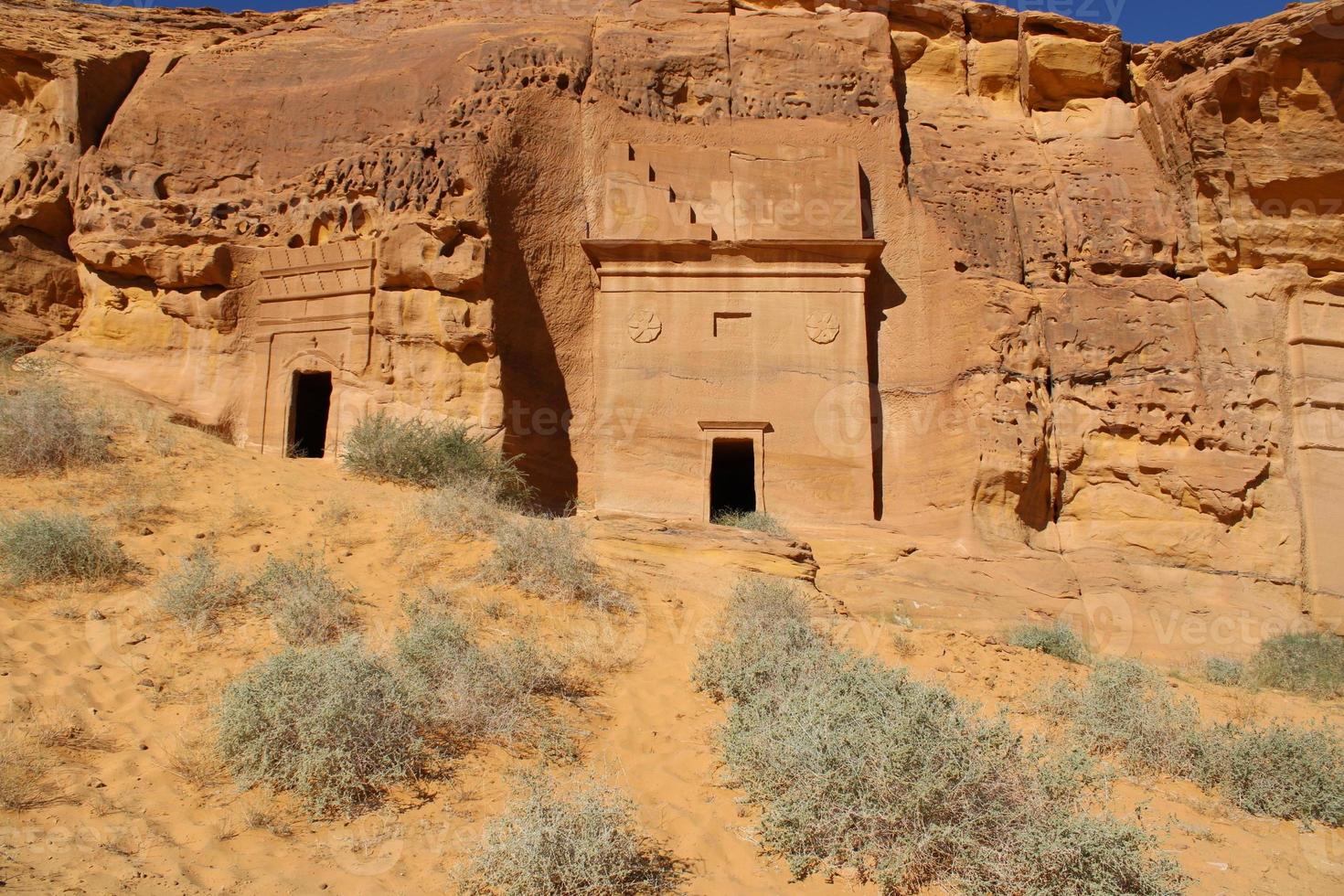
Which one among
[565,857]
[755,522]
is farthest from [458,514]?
[565,857]

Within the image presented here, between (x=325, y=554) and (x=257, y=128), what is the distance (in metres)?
10.3

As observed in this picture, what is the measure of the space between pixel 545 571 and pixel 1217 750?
5431mm

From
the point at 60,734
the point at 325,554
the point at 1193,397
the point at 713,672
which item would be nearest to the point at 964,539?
the point at 1193,397

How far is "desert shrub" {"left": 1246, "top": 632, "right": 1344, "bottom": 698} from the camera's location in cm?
1120

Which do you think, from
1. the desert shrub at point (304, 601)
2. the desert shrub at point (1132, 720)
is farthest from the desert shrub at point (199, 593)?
the desert shrub at point (1132, 720)

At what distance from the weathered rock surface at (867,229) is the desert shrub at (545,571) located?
4.86 meters

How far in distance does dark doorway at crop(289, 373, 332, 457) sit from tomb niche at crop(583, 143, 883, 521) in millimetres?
4509

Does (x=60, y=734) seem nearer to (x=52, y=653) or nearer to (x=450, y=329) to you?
(x=52, y=653)

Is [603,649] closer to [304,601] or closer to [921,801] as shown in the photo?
[304,601]

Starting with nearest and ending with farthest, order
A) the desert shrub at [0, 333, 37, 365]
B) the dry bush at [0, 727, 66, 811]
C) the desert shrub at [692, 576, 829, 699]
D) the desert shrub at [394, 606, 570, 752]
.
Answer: the dry bush at [0, 727, 66, 811], the desert shrub at [394, 606, 570, 752], the desert shrub at [692, 576, 829, 699], the desert shrub at [0, 333, 37, 365]

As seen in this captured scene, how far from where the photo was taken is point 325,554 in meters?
8.70

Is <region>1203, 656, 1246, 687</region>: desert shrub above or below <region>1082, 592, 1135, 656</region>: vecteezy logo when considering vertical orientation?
below

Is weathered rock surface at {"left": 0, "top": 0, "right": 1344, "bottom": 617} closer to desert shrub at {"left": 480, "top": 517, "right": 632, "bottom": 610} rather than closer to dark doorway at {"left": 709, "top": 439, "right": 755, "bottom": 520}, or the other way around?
dark doorway at {"left": 709, "top": 439, "right": 755, "bottom": 520}

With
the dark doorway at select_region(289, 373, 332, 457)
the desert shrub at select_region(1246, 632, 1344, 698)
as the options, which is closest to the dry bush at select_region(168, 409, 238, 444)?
the dark doorway at select_region(289, 373, 332, 457)
